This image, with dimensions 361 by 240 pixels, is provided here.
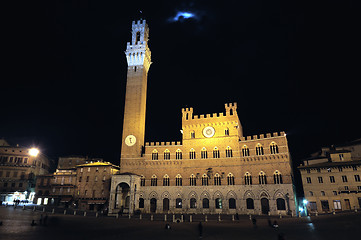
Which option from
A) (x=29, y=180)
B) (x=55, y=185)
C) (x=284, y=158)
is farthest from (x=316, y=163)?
(x=29, y=180)

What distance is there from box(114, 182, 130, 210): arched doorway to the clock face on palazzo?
1886 centimetres

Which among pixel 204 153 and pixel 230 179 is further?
pixel 204 153

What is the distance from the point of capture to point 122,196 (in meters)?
44.3

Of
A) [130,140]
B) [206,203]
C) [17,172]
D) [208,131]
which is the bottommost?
[206,203]

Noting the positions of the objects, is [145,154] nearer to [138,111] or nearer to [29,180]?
[138,111]

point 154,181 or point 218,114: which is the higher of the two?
point 218,114

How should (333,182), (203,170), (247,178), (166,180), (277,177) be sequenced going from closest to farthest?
(277,177) < (333,182) < (247,178) < (203,170) < (166,180)

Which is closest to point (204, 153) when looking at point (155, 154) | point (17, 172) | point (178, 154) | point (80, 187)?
point (178, 154)

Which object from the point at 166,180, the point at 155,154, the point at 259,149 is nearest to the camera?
the point at 259,149

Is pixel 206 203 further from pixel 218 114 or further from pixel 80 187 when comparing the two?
pixel 80 187

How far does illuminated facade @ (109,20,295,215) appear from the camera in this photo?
38.9 meters

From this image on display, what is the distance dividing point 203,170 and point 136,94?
885 inches

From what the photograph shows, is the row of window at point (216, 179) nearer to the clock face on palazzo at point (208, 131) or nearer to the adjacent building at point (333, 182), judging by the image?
the clock face on palazzo at point (208, 131)

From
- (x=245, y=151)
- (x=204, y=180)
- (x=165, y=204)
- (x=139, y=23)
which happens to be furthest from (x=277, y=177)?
(x=139, y=23)
